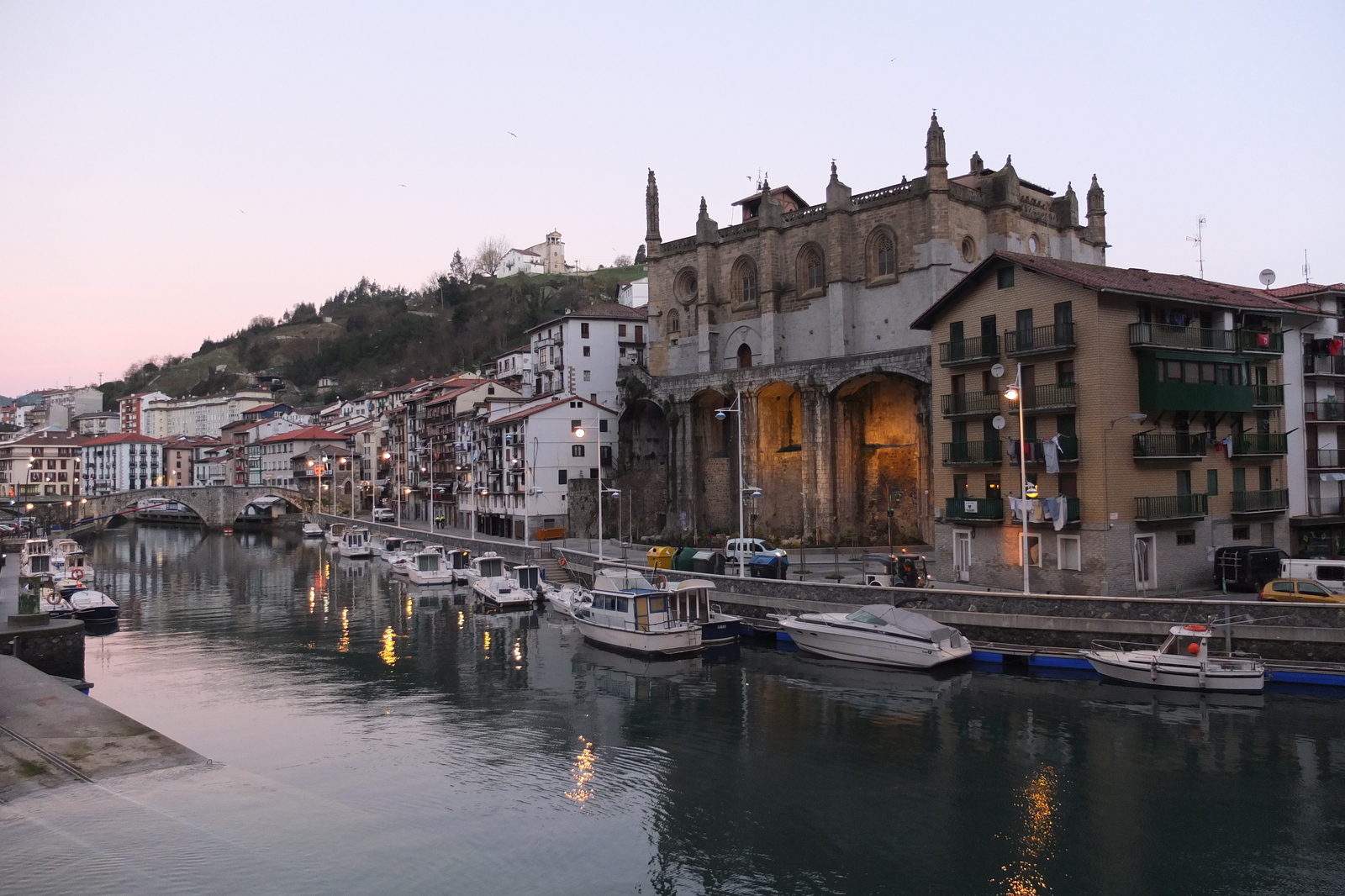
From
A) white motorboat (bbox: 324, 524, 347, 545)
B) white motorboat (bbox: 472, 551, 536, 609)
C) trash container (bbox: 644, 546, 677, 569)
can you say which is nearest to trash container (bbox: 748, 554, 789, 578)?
trash container (bbox: 644, 546, 677, 569)

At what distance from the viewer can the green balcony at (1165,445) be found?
37156 mm

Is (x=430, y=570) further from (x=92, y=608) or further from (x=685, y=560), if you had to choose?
(x=685, y=560)

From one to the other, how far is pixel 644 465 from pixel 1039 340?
4370 centimetres

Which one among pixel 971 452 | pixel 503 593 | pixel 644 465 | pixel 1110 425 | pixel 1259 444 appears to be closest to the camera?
pixel 1110 425

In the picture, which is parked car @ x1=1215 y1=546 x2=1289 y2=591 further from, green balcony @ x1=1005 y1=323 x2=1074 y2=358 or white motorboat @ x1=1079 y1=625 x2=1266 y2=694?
green balcony @ x1=1005 y1=323 x2=1074 y2=358

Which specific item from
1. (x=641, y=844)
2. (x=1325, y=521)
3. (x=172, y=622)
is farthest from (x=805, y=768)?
(x=172, y=622)

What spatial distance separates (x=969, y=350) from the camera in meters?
41.9

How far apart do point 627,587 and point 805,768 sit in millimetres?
18959

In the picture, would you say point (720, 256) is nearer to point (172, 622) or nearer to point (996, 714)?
point (172, 622)

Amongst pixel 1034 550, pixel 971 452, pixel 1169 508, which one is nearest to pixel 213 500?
pixel 971 452

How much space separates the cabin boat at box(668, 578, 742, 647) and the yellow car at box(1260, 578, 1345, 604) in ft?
64.4

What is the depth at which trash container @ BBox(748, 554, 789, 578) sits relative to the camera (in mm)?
44375

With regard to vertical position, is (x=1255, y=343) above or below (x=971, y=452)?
above

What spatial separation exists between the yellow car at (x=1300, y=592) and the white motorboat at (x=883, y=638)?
34.6ft
